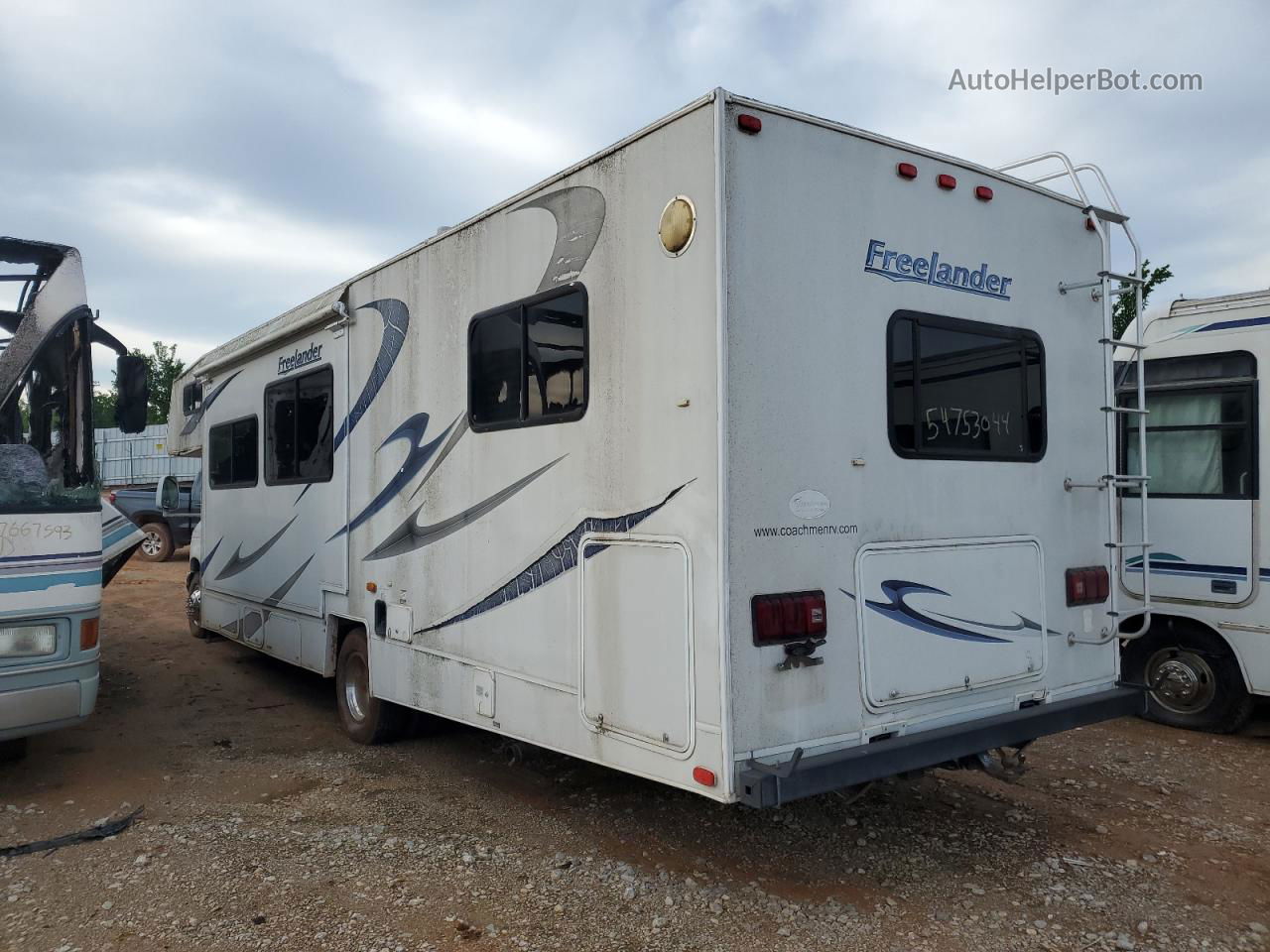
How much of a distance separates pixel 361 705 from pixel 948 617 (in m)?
3.74

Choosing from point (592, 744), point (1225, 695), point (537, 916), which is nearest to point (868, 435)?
point (592, 744)

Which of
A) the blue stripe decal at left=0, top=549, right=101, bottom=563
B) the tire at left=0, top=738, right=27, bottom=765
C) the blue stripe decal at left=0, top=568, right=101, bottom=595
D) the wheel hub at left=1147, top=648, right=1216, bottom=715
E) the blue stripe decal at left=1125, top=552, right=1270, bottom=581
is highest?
the blue stripe decal at left=0, top=549, right=101, bottom=563

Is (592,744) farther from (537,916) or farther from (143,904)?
(143,904)

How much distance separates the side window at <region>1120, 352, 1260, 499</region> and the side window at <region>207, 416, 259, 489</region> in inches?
249

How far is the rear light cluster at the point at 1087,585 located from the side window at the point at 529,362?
2.43m

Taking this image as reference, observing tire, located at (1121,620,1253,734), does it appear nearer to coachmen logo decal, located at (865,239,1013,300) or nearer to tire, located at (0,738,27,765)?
coachmen logo decal, located at (865,239,1013,300)

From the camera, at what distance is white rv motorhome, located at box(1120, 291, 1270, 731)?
5930 millimetres

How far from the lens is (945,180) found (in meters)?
4.14

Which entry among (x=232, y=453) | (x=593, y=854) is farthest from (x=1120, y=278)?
(x=232, y=453)

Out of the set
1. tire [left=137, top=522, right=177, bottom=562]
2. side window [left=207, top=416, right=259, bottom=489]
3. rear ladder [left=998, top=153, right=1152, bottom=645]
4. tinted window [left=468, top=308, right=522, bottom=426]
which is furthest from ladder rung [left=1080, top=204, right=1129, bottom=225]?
tire [left=137, top=522, right=177, bottom=562]

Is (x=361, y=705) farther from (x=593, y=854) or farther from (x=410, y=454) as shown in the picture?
(x=593, y=854)

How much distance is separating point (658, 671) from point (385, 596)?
2443 mm

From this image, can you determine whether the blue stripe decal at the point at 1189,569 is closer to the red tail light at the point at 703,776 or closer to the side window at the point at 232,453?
the red tail light at the point at 703,776

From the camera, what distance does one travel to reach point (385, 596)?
5.48 meters
